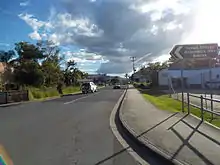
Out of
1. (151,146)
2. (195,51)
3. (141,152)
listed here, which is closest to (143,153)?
(141,152)

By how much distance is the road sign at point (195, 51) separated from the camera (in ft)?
46.1

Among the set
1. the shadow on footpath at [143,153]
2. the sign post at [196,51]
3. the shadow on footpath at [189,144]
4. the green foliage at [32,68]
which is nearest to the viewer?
the shadow on footpath at [189,144]

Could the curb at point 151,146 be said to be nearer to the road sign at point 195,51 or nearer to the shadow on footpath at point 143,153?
the shadow on footpath at point 143,153

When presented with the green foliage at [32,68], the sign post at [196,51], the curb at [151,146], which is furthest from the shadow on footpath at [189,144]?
the green foliage at [32,68]

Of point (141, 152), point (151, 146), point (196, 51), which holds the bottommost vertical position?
point (141, 152)

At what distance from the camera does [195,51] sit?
1443cm

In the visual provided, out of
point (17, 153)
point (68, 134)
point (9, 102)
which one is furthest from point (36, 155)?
point (9, 102)

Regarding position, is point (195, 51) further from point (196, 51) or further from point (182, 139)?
point (182, 139)

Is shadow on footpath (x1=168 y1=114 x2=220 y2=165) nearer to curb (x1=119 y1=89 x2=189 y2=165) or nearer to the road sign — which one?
curb (x1=119 y1=89 x2=189 y2=165)

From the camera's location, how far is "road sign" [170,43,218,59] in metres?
14.0

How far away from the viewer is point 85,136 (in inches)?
444

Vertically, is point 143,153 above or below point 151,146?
below

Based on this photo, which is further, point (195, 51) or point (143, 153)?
point (195, 51)

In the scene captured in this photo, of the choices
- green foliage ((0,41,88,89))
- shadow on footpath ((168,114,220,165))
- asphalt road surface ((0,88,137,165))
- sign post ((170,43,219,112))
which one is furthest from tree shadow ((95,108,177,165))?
green foliage ((0,41,88,89))
